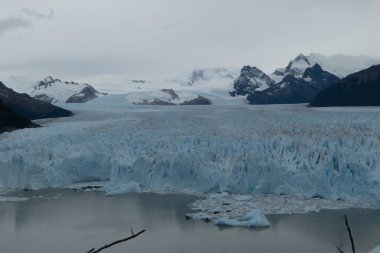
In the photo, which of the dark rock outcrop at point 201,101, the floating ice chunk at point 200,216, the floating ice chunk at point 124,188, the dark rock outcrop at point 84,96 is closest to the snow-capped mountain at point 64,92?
the dark rock outcrop at point 84,96

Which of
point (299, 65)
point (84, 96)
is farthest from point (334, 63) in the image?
point (84, 96)

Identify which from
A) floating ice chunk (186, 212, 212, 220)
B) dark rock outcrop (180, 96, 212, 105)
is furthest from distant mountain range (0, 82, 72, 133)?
floating ice chunk (186, 212, 212, 220)

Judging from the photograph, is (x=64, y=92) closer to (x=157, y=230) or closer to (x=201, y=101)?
(x=201, y=101)

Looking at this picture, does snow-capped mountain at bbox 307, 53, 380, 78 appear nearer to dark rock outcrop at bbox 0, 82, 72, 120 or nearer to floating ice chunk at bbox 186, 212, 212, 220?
dark rock outcrop at bbox 0, 82, 72, 120

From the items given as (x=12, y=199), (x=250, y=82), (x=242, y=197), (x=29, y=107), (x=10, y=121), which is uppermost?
(x=250, y=82)

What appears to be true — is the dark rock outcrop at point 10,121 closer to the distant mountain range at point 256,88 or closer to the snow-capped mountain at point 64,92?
the distant mountain range at point 256,88

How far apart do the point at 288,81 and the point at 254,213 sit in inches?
→ 2566

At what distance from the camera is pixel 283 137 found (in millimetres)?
20406

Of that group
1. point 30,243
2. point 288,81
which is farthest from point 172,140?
point 288,81

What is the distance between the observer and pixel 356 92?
50.2 metres

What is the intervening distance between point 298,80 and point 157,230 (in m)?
66.5

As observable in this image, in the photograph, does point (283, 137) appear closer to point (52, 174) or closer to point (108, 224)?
point (108, 224)

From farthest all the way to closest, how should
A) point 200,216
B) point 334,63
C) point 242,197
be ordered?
point 334,63 < point 242,197 < point 200,216

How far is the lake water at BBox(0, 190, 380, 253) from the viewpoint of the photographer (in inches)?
538
